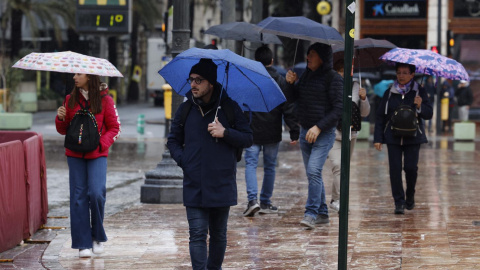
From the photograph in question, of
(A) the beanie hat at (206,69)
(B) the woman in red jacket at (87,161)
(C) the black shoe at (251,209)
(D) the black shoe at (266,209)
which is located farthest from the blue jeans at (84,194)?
(D) the black shoe at (266,209)

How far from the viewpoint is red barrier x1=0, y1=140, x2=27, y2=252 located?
8289 mm

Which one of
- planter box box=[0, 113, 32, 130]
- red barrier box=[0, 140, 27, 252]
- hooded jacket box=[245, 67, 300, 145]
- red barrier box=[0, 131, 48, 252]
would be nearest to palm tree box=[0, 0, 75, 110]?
planter box box=[0, 113, 32, 130]

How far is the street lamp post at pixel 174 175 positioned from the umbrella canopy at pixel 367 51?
6.21 ft

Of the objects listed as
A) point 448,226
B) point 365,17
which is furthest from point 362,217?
point 365,17

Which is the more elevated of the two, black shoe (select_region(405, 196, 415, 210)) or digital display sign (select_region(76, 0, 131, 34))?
digital display sign (select_region(76, 0, 131, 34))

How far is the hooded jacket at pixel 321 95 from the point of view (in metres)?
9.53

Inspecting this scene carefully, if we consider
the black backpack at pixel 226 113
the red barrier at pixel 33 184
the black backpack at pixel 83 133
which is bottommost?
the red barrier at pixel 33 184

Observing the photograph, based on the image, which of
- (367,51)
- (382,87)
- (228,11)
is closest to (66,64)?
(367,51)

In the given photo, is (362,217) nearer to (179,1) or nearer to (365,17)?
(179,1)

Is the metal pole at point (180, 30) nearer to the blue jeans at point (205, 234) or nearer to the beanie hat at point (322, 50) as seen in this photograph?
the beanie hat at point (322, 50)

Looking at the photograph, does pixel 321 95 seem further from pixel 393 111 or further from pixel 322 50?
pixel 393 111

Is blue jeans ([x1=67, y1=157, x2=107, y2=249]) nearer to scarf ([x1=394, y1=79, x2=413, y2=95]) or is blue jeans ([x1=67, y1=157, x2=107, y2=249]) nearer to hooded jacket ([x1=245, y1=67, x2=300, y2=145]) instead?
hooded jacket ([x1=245, y1=67, x2=300, y2=145])

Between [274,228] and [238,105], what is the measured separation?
3.15 meters

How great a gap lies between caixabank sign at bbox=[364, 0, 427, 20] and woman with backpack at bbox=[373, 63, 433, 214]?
24.6 metres
